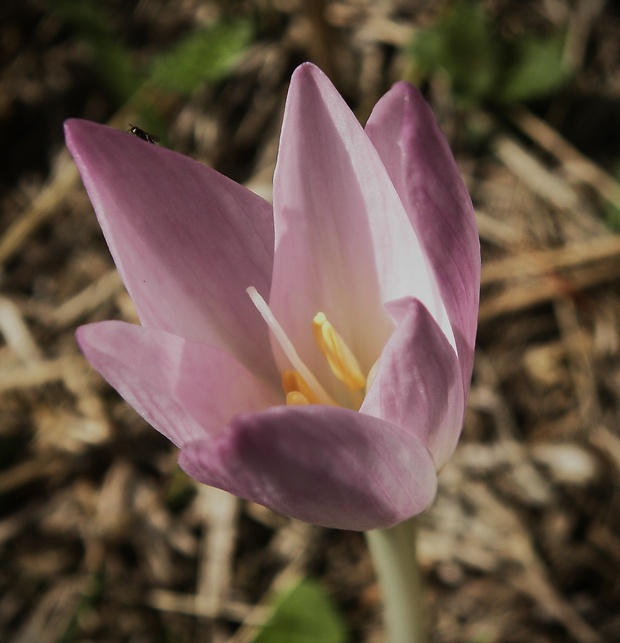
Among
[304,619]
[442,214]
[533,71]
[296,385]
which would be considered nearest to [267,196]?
[533,71]

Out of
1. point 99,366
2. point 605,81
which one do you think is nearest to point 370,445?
point 99,366

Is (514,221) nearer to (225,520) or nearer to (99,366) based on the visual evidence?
(225,520)

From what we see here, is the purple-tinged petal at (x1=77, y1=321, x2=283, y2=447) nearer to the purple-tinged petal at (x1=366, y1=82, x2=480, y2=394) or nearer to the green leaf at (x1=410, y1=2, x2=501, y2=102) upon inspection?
the purple-tinged petal at (x1=366, y1=82, x2=480, y2=394)

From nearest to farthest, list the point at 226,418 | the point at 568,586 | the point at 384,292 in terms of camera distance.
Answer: the point at 226,418
the point at 384,292
the point at 568,586

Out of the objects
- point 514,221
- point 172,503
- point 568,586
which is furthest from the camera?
point 514,221

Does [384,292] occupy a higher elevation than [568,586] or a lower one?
higher
